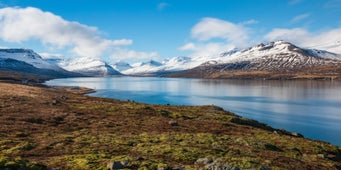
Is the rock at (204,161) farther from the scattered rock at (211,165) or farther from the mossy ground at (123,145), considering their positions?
the mossy ground at (123,145)

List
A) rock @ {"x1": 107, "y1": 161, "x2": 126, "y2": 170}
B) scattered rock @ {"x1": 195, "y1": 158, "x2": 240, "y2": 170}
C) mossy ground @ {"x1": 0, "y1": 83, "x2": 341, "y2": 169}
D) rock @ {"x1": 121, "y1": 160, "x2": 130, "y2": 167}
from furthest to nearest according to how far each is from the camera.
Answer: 1. mossy ground @ {"x1": 0, "y1": 83, "x2": 341, "y2": 169}
2. scattered rock @ {"x1": 195, "y1": 158, "x2": 240, "y2": 170}
3. rock @ {"x1": 121, "y1": 160, "x2": 130, "y2": 167}
4. rock @ {"x1": 107, "y1": 161, "x2": 126, "y2": 170}

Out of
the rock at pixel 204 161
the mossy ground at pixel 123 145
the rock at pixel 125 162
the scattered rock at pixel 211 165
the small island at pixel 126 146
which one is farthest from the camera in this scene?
the mossy ground at pixel 123 145

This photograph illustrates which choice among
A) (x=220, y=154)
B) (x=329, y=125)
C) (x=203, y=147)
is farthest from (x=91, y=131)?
(x=329, y=125)

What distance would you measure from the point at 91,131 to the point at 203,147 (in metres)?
15.5

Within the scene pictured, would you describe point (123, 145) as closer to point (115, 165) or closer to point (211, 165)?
point (115, 165)

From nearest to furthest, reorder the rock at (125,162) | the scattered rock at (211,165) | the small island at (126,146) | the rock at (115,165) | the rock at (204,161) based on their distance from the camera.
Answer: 1. the rock at (115,165)
2. the rock at (125,162)
3. the scattered rock at (211,165)
4. the small island at (126,146)
5. the rock at (204,161)

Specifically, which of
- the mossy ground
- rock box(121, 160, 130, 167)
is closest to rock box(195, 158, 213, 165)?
the mossy ground

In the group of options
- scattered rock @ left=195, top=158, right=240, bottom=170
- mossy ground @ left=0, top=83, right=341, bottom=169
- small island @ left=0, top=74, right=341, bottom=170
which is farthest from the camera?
mossy ground @ left=0, top=83, right=341, bottom=169

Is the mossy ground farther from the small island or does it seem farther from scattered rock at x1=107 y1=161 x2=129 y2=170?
scattered rock at x1=107 y1=161 x2=129 y2=170

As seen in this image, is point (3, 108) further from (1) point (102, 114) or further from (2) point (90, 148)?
(2) point (90, 148)

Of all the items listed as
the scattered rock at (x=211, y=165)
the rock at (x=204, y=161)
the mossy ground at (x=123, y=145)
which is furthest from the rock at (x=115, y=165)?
the rock at (x=204, y=161)

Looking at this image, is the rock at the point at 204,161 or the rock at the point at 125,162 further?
the rock at the point at 204,161

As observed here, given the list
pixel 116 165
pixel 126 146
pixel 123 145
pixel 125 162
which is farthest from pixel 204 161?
pixel 123 145

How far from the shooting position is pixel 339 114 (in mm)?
→ 109875
